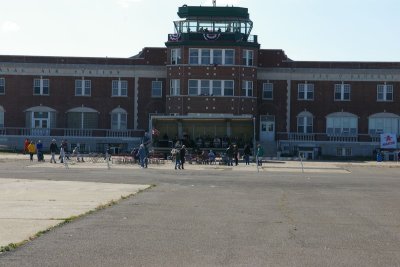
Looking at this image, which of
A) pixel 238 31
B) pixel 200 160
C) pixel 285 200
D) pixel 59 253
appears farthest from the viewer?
pixel 238 31

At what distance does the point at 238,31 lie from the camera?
62.8 meters

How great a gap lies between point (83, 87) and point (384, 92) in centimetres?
2828

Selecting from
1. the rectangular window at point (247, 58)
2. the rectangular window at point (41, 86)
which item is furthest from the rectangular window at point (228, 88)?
the rectangular window at point (41, 86)

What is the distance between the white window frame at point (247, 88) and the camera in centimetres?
6297

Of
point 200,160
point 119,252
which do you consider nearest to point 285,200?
point 119,252

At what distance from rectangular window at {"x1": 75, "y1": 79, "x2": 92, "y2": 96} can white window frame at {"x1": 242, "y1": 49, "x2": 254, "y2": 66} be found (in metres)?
14.9

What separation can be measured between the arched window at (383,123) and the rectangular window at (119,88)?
2310cm

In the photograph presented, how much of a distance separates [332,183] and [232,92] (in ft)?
108

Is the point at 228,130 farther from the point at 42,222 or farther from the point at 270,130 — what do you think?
the point at 42,222

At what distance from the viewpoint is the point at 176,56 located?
206 feet

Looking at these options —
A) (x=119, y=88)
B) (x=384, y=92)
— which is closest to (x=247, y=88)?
(x=119, y=88)

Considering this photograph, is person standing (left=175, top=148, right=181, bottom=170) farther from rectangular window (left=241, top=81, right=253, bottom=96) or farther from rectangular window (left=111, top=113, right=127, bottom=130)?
rectangular window (left=111, top=113, right=127, bottom=130)

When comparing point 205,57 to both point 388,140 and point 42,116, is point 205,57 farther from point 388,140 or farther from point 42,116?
point 388,140

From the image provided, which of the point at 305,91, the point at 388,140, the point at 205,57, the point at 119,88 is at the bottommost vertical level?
the point at 388,140
